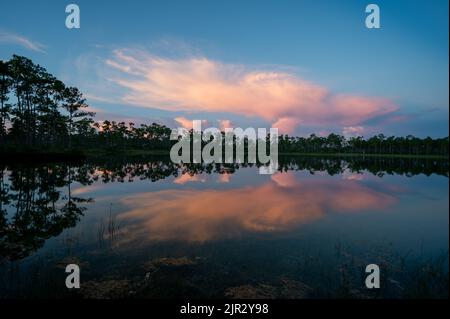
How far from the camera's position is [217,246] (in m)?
10.1

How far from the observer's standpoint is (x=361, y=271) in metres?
8.02

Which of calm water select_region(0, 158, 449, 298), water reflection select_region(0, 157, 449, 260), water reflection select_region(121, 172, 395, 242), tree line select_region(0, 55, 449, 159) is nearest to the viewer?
calm water select_region(0, 158, 449, 298)

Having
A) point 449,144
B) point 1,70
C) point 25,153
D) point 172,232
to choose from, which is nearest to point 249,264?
point 172,232

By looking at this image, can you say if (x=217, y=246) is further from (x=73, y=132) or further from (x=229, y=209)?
(x=73, y=132)

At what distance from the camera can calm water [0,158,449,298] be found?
6.93 meters

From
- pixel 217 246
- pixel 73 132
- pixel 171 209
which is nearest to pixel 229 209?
pixel 171 209

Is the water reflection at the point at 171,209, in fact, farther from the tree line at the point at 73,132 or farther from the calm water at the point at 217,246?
the tree line at the point at 73,132

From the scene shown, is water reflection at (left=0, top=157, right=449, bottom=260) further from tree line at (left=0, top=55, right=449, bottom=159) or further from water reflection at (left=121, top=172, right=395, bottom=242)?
tree line at (left=0, top=55, right=449, bottom=159)

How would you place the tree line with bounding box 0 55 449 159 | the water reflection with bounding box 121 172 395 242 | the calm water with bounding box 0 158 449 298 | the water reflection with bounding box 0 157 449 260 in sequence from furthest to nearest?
1. the tree line with bounding box 0 55 449 159
2. the water reflection with bounding box 121 172 395 242
3. the water reflection with bounding box 0 157 449 260
4. the calm water with bounding box 0 158 449 298

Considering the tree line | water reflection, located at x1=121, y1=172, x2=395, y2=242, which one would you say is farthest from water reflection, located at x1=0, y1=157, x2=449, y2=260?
the tree line

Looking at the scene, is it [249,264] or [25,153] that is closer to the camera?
[249,264]

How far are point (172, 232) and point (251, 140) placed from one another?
148 meters

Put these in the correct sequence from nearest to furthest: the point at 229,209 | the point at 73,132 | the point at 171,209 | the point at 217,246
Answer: the point at 217,246
the point at 171,209
the point at 229,209
the point at 73,132
